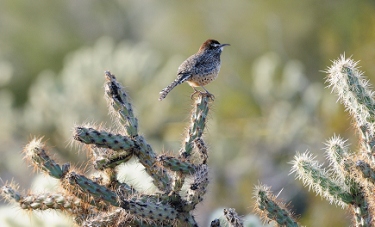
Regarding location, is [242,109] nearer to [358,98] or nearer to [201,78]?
[201,78]

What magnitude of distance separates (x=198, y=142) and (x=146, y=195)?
431 mm

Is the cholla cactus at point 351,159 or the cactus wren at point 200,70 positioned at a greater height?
the cactus wren at point 200,70

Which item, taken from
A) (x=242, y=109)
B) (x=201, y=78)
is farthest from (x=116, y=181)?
(x=242, y=109)

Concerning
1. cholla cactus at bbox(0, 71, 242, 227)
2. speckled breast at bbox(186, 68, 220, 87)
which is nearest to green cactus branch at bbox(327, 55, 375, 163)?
cholla cactus at bbox(0, 71, 242, 227)

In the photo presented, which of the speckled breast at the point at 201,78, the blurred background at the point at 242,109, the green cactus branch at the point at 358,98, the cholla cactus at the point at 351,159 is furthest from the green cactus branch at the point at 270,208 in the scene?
the blurred background at the point at 242,109

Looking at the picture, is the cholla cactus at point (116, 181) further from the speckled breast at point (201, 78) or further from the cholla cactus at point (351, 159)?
the speckled breast at point (201, 78)

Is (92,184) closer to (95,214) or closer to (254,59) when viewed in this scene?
(95,214)

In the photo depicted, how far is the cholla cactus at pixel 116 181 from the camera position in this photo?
13.5 feet

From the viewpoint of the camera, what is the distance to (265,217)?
14.4ft

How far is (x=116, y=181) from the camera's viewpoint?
4.39 meters

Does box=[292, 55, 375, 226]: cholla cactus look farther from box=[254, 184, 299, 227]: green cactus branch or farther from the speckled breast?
the speckled breast

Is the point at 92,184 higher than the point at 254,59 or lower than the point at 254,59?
lower

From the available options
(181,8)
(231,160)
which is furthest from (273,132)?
(181,8)

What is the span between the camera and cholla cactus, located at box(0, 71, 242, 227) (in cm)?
412
